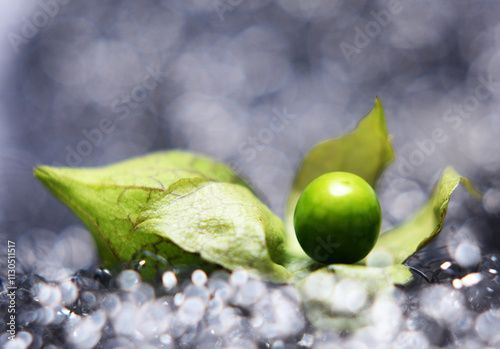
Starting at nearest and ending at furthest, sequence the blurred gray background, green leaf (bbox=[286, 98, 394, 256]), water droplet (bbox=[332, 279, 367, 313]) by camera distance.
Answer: water droplet (bbox=[332, 279, 367, 313]), green leaf (bbox=[286, 98, 394, 256]), the blurred gray background

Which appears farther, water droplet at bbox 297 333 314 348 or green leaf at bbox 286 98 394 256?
green leaf at bbox 286 98 394 256

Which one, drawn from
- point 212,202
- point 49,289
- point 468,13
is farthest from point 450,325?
point 468,13

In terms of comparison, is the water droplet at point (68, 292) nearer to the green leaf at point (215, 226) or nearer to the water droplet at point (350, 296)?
the green leaf at point (215, 226)

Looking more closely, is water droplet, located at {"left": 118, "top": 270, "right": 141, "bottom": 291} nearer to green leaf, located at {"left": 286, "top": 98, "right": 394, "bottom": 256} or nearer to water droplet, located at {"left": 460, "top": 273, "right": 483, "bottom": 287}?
green leaf, located at {"left": 286, "top": 98, "right": 394, "bottom": 256}

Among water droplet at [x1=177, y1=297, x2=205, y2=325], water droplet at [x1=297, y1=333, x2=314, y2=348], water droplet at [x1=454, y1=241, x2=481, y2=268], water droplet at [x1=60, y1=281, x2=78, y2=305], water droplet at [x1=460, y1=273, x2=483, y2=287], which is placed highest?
water droplet at [x1=60, y1=281, x2=78, y2=305]

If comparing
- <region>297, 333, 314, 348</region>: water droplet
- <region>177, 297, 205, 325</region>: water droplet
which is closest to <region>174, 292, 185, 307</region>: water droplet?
Result: <region>177, 297, 205, 325</region>: water droplet

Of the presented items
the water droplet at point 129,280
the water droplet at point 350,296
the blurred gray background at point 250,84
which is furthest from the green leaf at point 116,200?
the blurred gray background at point 250,84
